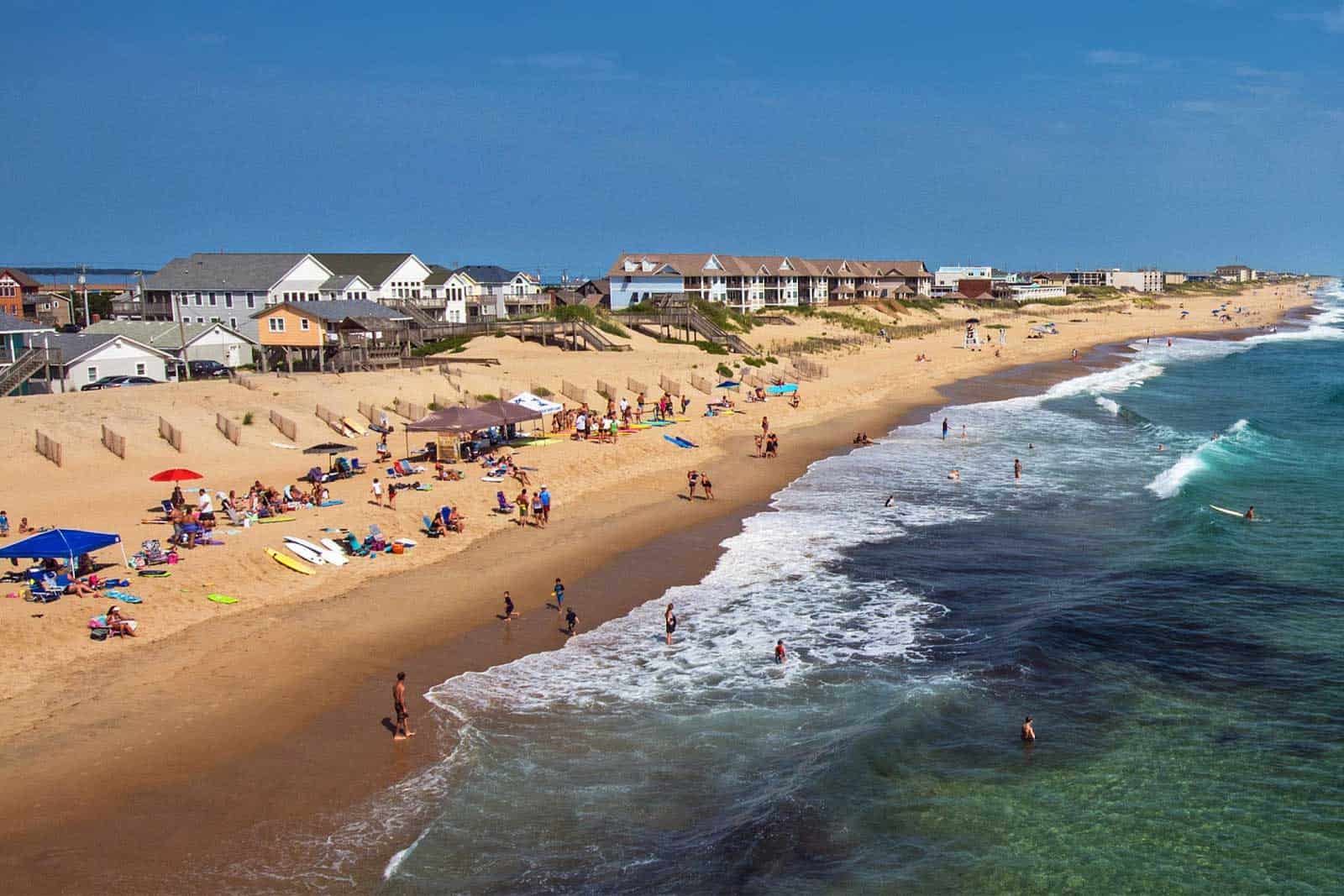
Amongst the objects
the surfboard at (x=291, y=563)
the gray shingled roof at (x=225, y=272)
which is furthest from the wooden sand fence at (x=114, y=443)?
the gray shingled roof at (x=225, y=272)

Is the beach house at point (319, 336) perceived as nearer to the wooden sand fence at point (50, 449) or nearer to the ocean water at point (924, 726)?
the wooden sand fence at point (50, 449)

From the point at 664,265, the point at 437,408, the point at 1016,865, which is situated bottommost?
the point at 1016,865

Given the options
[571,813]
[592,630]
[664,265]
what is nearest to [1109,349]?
[664,265]

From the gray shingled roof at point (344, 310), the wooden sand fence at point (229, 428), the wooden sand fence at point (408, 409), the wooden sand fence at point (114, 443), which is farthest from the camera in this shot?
the gray shingled roof at point (344, 310)

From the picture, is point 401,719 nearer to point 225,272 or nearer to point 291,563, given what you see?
A: point 291,563

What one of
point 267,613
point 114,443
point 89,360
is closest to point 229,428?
point 114,443

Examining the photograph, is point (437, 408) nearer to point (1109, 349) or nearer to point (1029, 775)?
point (1029, 775)

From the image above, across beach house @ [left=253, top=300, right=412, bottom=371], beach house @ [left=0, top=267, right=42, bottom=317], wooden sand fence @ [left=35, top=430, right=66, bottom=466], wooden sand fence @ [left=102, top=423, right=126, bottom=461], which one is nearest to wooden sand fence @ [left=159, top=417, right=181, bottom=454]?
wooden sand fence @ [left=102, top=423, right=126, bottom=461]
